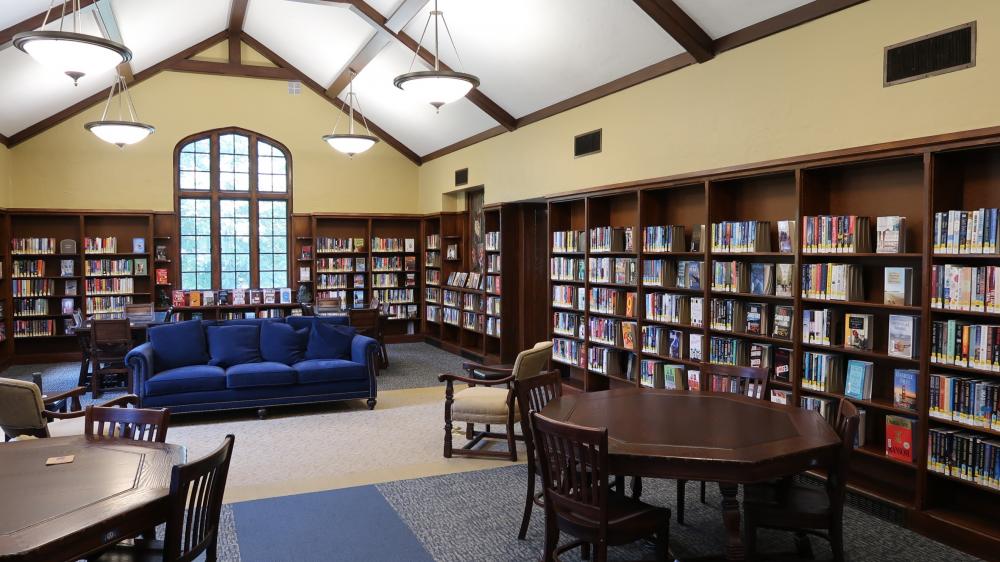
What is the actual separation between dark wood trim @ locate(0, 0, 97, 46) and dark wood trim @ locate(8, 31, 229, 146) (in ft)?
10.8

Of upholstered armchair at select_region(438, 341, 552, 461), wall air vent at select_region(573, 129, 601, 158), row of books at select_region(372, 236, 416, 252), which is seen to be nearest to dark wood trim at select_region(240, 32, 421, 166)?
row of books at select_region(372, 236, 416, 252)

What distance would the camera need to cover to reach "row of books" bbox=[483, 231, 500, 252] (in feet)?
31.3

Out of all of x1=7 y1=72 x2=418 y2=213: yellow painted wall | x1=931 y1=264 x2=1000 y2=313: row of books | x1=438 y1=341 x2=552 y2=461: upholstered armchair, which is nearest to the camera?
x1=931 y1=264 x2=1000 y2=313: row of books

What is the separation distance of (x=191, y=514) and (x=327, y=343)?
4.78 meters

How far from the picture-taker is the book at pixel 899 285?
4.06 meters

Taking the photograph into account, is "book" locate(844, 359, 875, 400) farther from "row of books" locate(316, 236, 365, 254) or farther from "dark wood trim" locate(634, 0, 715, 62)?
"row of books" locate(316, 236, 365, 254)

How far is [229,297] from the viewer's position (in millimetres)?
9875

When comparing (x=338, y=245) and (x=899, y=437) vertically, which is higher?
(x=338, y=245)

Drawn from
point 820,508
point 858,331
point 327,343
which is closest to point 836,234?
point 858,331

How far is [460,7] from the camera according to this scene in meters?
7.23

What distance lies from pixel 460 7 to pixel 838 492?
597 cm

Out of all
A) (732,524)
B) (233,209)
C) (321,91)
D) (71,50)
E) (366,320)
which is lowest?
(732,524)

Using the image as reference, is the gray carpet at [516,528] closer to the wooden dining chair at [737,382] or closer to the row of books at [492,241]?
the wooden dining chair at [737,382]

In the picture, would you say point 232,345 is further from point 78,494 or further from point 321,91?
point 321,91
